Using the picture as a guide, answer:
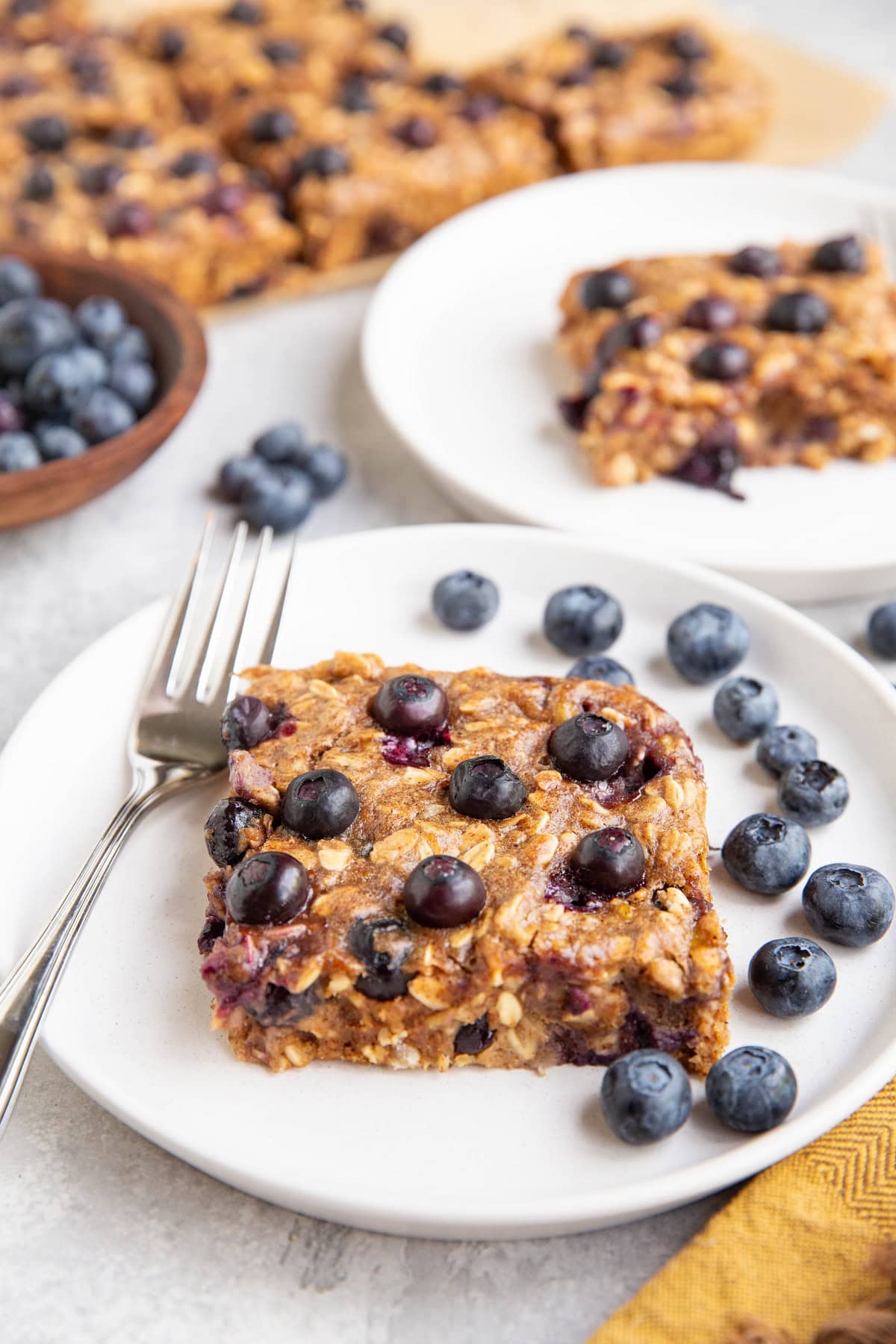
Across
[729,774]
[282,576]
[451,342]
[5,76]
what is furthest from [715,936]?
[5,76]

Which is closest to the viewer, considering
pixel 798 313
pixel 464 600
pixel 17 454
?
pixel 464 600

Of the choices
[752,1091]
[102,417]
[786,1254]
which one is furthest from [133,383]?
[786,1254]

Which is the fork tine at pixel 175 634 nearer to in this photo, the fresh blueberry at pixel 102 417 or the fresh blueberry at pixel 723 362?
the fresh blueberry at pixel 102 417

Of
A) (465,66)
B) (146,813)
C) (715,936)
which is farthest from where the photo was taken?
(465,66)

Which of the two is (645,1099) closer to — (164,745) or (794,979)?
(794,979)

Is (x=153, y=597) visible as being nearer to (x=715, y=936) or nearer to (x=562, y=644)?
(x=562, y=644)

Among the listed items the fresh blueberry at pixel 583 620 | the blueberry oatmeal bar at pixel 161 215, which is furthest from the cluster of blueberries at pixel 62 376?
the fresh blueberry at pixel 583 620
